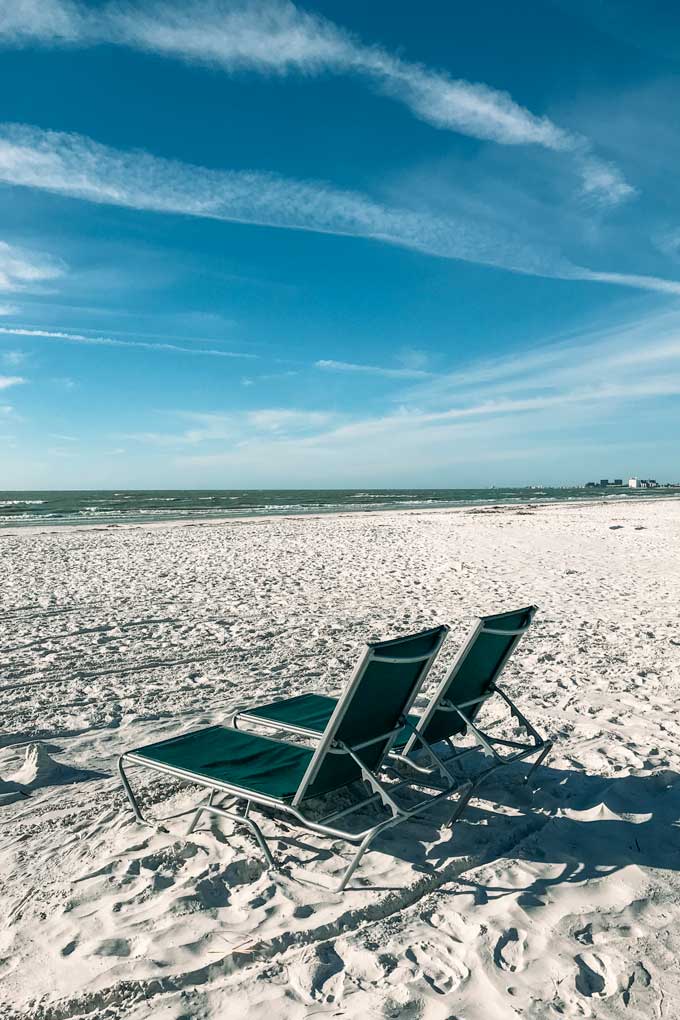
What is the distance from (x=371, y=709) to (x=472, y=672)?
79cm

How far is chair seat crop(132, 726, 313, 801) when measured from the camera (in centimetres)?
340

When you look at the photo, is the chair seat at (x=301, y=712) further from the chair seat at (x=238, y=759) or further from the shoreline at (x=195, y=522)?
the shoreline at (x=195, y=522)

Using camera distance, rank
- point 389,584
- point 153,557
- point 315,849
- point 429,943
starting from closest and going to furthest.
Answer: point 429,943 → point 315,849 → point 389,584 → point 153,557

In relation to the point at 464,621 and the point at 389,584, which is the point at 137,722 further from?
the point at 389,584

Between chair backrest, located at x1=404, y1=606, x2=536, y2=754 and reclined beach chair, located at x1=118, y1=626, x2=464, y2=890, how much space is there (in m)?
0.21

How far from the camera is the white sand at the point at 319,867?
2389 mm

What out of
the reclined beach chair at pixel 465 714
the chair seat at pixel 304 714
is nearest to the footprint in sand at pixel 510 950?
the reclined beach chair at pixel 465 714

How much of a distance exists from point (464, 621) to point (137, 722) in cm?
457

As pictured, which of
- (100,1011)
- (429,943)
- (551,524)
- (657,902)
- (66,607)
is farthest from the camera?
(551,524)

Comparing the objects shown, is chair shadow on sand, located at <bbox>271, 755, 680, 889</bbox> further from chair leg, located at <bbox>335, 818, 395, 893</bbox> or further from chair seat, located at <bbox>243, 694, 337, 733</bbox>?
chair seat, located at <bbox>243, 694, 337, 733</bbox>

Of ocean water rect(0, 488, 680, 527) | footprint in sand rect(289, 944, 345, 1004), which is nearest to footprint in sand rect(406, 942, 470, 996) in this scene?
footprint in sand rect(289, 944, 345, 1004)

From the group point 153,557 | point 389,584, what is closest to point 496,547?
point 389,584

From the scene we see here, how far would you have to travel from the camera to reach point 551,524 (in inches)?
1021

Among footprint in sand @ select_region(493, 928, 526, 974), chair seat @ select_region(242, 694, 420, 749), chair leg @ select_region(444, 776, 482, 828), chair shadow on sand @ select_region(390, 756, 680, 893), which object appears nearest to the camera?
footprint in sand @ select_region(493, 928, 526, 974)
